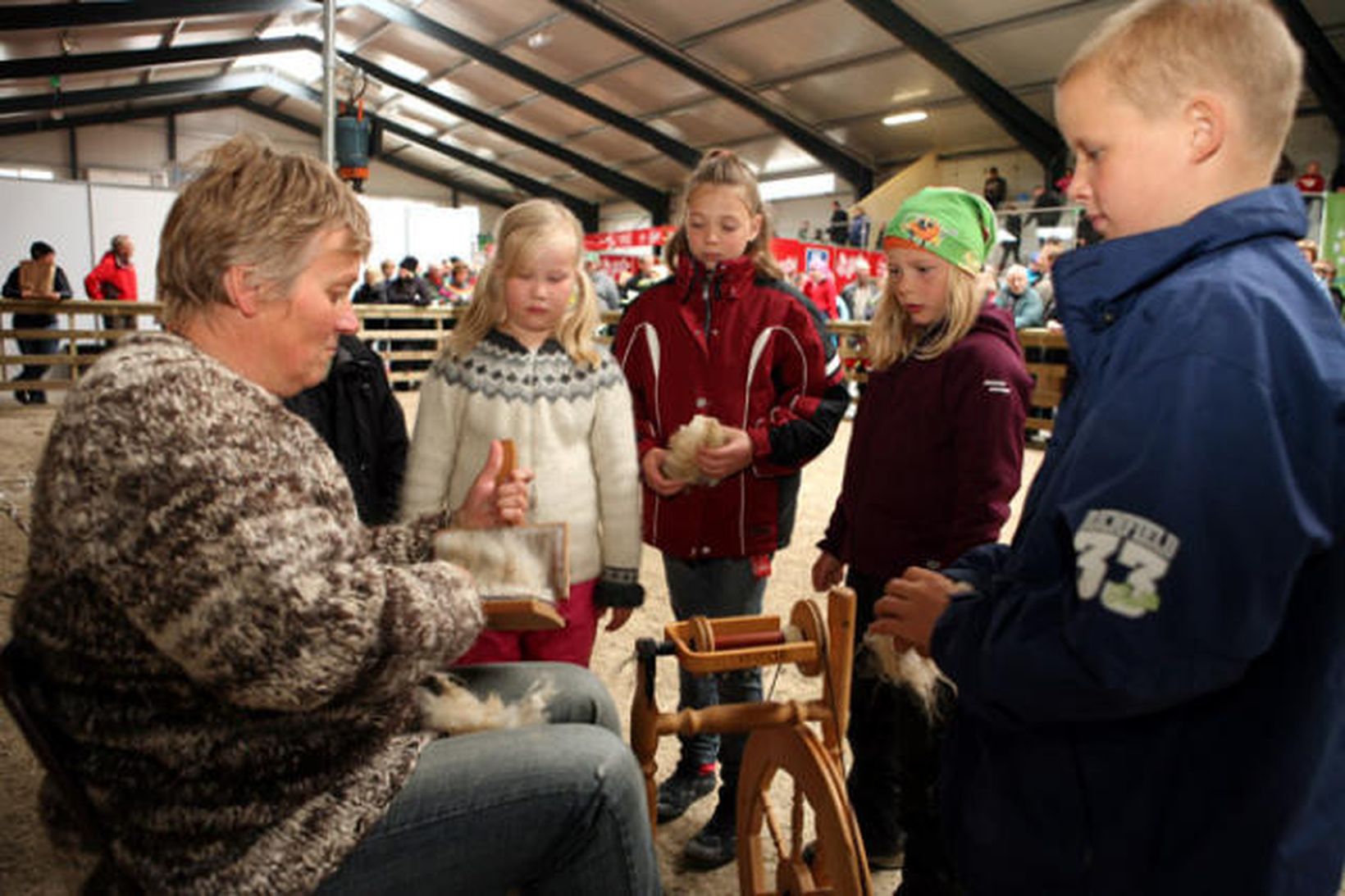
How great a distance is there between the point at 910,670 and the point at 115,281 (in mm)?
12078

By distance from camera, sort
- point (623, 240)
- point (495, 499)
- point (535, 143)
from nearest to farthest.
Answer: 1. point (495, 499)
2. point (623, 240)
3. point (535, 143)

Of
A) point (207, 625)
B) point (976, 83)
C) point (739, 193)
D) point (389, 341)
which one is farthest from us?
point (976, 83)

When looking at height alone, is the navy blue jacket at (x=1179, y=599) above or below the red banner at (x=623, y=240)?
below

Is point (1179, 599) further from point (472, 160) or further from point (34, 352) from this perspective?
point (472, 160)

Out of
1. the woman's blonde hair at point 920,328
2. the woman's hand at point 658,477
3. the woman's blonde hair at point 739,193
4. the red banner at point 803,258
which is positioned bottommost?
the woman's hand at point 658,477

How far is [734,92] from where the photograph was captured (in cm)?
1605

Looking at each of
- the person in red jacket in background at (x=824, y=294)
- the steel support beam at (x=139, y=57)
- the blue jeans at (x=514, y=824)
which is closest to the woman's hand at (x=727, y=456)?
the blue jeans at (x=514, y=824)

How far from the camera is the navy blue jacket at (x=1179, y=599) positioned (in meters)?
0.77

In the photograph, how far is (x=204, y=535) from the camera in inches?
34.9

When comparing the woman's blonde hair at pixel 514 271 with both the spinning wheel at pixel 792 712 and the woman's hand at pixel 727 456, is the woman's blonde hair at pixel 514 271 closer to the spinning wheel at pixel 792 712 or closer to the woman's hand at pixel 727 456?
the woman's hand at pixel 727 456

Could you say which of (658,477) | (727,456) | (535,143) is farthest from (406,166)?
(727,456)

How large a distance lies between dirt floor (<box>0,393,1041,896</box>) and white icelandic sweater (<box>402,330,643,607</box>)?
0.85 feet

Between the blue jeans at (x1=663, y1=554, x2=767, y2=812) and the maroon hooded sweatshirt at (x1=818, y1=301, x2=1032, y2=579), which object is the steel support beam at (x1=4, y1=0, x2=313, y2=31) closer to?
the blue jeans at (x1=663, y1=554, x2=767, y2=812)

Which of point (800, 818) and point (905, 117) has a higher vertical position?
point (905, 117)
